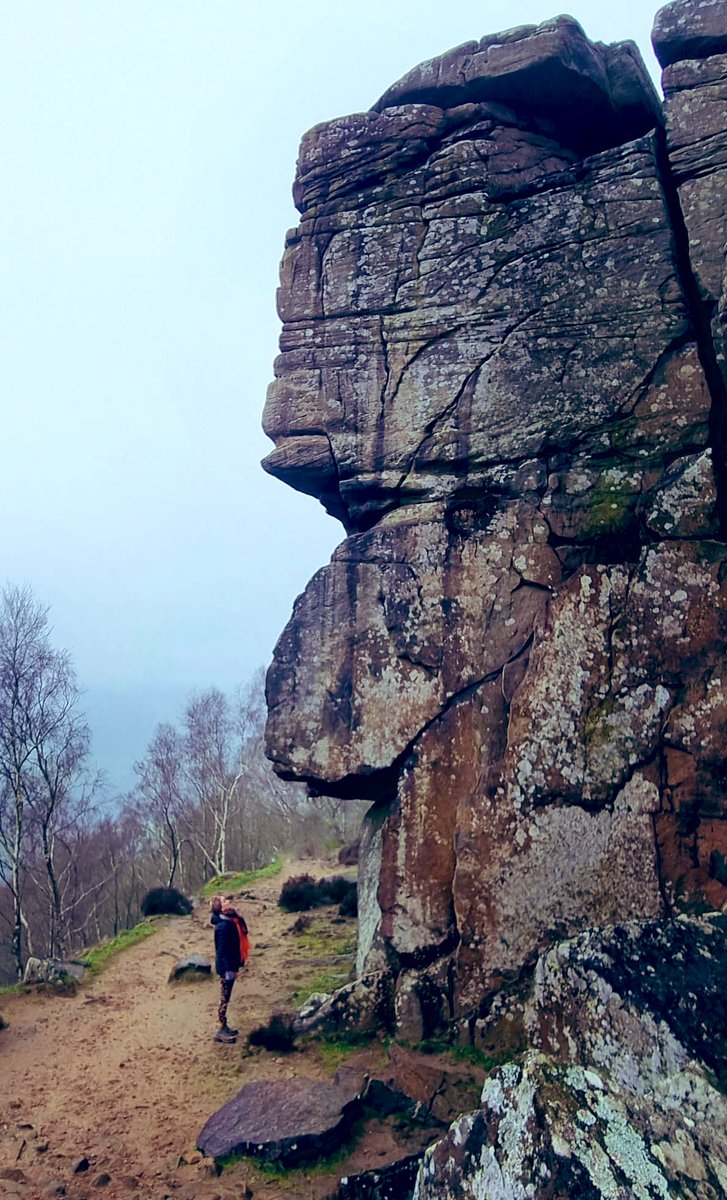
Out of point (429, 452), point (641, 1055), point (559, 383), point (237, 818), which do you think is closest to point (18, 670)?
point (429, 452)

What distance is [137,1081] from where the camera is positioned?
326 inches

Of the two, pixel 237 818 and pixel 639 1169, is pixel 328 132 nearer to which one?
pixel 639 1169

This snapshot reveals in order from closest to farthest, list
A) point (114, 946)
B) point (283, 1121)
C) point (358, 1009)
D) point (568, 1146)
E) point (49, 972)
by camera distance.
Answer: point (568, 1146) → point (283, 1121) → point (358, 1009) → point (49, 972) → point (114, 946)

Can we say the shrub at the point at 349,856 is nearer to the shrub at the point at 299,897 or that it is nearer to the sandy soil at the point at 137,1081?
the shrub at the point at 299,897

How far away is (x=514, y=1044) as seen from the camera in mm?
7594

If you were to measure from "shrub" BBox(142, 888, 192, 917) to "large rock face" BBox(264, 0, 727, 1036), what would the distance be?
9.01 metres

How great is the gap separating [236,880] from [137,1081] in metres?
13.5

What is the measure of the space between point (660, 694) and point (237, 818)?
116 ft

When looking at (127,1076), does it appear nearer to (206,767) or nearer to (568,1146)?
(568,1146)

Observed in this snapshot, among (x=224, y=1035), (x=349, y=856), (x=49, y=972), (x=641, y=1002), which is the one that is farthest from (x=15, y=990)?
(x=349, y=856)

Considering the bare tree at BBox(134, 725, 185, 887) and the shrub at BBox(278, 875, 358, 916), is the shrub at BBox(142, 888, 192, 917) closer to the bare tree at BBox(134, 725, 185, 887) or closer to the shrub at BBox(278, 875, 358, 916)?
the shrub at BBox(278, 875, 358, 916)

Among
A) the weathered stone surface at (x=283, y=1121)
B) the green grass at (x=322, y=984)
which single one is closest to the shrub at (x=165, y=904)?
the green grass at (x=322, y=984)

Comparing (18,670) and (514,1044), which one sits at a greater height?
(18,670)

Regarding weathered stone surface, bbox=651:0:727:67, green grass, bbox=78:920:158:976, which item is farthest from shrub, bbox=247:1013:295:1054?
weathered stone surface, bbox=651:0:727:67
